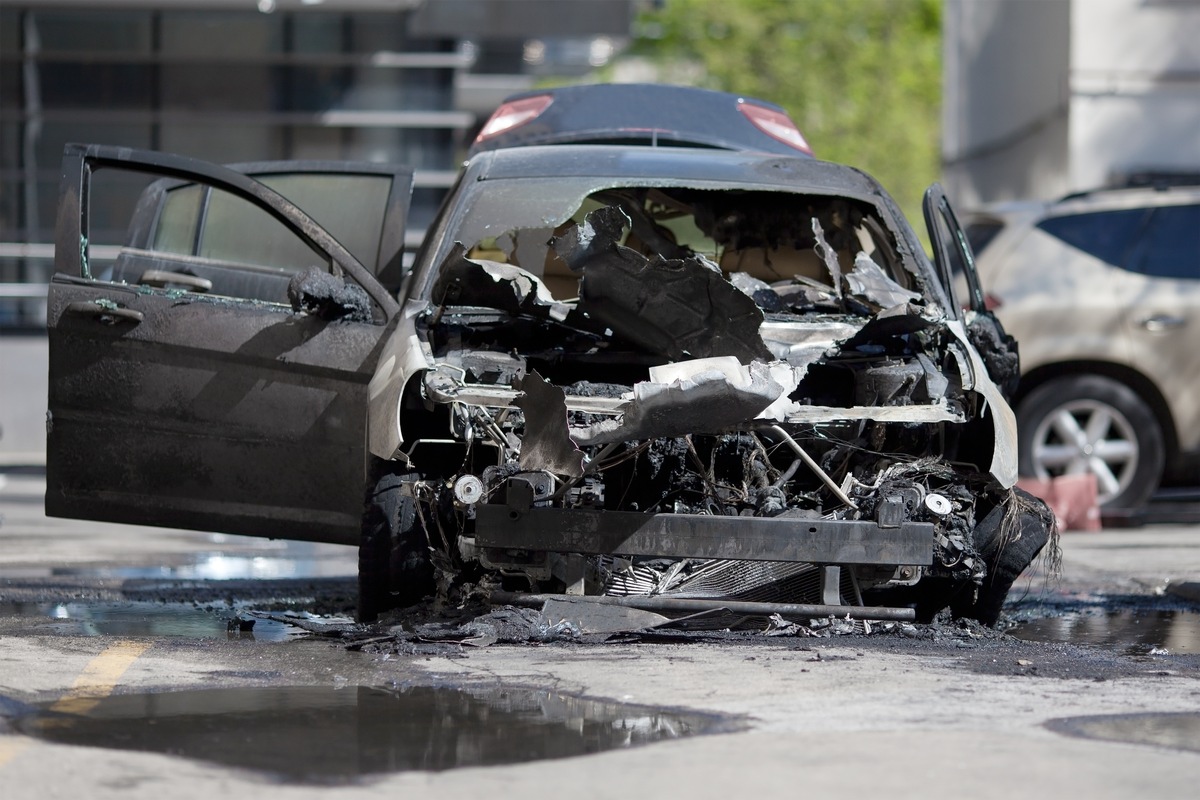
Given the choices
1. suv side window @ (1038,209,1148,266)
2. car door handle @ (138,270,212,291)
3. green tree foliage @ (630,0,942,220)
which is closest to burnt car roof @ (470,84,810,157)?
car door handle @ (138,270,212,291)

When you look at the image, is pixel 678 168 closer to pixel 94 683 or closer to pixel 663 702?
pixel 663 702

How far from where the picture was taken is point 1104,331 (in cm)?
1143

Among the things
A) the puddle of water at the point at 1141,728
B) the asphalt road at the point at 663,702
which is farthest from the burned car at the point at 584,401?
the puddle of water at the point at 1141,728

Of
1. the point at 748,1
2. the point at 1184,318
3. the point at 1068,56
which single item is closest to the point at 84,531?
the point at 1184,318

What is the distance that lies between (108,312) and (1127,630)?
4058 mm

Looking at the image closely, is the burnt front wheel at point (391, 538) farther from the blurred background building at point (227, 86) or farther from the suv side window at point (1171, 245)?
the blurred background building at point (227, 86)

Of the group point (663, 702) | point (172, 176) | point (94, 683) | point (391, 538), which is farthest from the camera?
point (172, 176)

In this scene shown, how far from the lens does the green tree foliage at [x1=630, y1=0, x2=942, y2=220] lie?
1645 inches

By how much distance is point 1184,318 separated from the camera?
11445 millimetres

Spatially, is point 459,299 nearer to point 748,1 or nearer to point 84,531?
point 84,531

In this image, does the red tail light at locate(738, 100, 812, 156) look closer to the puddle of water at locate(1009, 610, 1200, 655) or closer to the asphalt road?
the asphalt road

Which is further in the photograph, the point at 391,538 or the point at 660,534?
the point at 391,538

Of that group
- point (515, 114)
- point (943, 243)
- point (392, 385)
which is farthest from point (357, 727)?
point (515, 114)

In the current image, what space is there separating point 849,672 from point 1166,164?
15.5 metres
